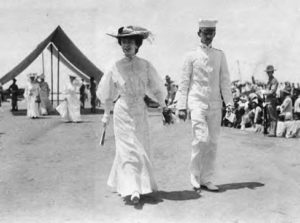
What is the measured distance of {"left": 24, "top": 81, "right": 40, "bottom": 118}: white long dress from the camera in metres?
19.4

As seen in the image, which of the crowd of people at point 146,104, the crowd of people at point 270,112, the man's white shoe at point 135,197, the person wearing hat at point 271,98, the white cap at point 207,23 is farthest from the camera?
the crowd of people at point 270,112

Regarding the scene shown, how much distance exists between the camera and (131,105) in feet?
20.2

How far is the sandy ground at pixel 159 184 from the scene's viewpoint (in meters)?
5.50

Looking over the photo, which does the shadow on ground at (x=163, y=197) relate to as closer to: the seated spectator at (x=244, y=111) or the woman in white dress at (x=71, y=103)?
the seated spectator at (x=244, y=111)

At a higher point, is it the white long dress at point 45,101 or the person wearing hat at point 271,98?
the person wearing hat at point 271,98

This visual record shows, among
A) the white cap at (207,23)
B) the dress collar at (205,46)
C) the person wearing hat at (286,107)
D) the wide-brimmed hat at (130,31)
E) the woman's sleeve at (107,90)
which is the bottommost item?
the person wearing hat at (286,107)

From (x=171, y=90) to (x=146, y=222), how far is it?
19.3m

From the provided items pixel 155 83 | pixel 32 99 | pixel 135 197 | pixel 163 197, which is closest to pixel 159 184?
pixel 163 197

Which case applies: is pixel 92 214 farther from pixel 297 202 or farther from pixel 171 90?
pixel 171 90

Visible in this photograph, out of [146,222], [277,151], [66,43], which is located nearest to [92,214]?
[146,222]

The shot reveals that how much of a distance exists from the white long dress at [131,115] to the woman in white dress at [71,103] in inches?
446

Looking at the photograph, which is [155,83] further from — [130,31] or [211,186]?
[211,186]

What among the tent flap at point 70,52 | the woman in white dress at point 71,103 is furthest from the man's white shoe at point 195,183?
the tent flap at point 70,52

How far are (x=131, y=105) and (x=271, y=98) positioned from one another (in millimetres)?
7560
